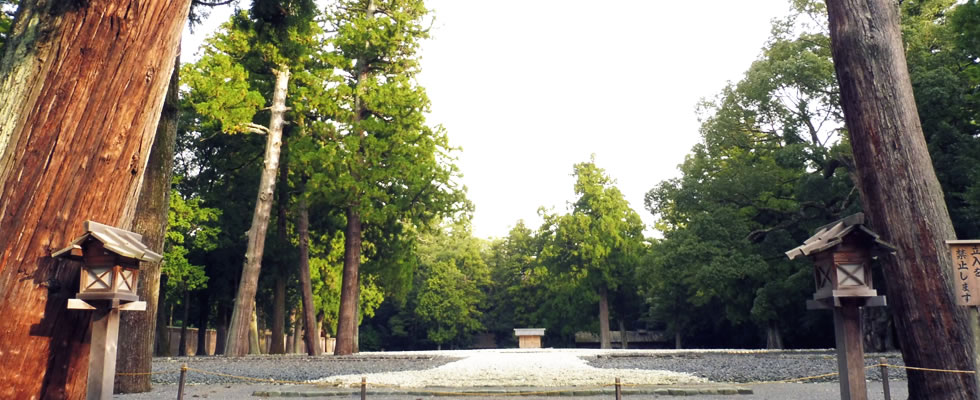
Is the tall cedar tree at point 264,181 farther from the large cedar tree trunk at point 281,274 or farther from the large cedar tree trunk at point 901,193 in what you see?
the large cedar tree trunk at point 901,193

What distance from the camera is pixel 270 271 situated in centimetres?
2578

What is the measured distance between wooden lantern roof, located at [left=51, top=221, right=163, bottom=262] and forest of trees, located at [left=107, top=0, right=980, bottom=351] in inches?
493

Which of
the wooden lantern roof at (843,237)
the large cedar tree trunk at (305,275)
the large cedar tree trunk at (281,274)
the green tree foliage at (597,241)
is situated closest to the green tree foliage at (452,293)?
the green tree foliage at (597,241)

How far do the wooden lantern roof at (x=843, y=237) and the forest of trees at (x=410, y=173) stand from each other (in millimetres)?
11435

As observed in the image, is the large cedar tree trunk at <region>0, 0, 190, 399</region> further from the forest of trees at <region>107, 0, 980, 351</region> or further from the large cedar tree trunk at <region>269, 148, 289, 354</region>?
the large cedar tree trunk at <region>269, 148, 289, 354</region>

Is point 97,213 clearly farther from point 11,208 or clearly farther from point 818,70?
point 818,70

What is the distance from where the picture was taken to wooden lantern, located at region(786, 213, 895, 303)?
5.64 meters

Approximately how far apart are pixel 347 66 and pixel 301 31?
11480 mm

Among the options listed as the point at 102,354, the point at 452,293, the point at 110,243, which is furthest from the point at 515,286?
the point at 110,243

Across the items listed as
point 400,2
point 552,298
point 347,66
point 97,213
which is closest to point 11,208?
point 97,213

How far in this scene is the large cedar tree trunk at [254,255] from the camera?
60.3ft

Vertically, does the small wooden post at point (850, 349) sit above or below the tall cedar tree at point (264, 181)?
below

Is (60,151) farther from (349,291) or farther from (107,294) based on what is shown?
(349,291)

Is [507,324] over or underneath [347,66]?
underneath
